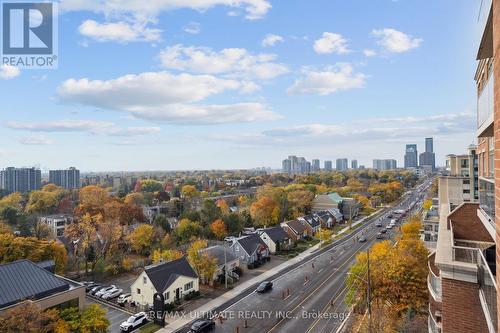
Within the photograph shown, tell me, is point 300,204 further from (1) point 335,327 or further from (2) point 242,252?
(1) point 335,327

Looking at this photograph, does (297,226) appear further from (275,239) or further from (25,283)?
(25,283)

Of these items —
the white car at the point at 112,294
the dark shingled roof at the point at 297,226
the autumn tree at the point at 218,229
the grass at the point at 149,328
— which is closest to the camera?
the grass at the point at 149,328

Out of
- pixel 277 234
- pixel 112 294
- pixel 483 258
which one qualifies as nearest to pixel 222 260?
pixel 112 294

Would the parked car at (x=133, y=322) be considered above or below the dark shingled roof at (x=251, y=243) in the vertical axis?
below

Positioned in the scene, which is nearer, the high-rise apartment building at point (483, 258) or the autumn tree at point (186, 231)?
the high-rise apartment building at point (483, 258)

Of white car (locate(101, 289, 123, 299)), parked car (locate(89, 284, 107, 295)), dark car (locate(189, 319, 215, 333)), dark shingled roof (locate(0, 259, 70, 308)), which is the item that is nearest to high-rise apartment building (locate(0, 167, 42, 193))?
parked car (locate(89, 284, 107, 295))

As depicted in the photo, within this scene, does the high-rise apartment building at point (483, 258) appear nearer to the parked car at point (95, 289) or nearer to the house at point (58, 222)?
the parked car at point (95, 289)

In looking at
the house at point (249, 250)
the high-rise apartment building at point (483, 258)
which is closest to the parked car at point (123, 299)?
the house at point (249, 250)
